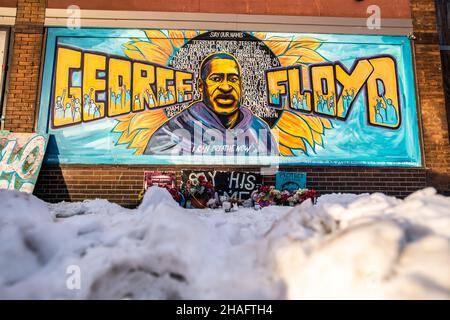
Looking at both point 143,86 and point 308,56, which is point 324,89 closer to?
point 308,56

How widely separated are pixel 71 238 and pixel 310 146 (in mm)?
4888

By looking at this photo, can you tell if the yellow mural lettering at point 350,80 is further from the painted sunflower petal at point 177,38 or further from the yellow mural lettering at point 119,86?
the yellow mural lettering at point 119,86

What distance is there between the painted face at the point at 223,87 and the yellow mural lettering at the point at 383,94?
268cm

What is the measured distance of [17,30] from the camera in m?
5.74

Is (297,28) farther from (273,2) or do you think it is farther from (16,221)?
(16,221)

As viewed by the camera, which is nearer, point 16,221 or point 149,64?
point 16,221

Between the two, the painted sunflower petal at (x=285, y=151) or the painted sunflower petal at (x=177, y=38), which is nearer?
the painted sunflower petal at (x=285, y=151)

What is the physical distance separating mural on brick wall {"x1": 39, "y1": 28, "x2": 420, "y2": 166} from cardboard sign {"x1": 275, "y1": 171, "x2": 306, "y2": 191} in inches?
10.3

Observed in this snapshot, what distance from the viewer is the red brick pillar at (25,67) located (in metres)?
5.50

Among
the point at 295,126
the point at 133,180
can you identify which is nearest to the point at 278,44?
the point at 295,126

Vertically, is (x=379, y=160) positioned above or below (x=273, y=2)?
below

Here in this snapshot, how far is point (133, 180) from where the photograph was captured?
5.34 meters

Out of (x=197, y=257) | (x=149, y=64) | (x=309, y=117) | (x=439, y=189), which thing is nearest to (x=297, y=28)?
(x=309, y=117)

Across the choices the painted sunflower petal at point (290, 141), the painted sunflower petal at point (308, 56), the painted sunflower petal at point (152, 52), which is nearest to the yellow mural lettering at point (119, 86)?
the painted sunflower petal at point (152, 52)
